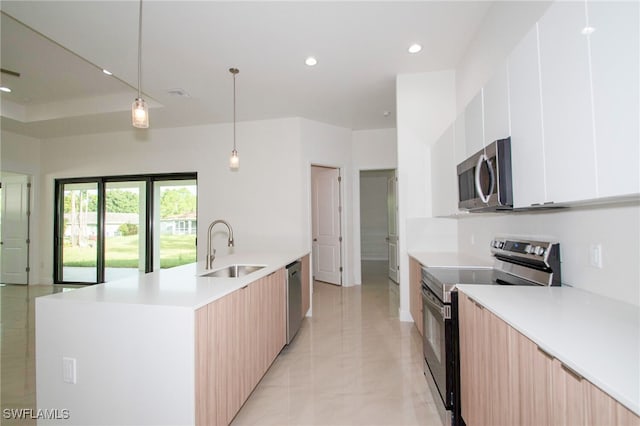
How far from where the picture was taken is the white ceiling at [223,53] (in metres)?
2.39

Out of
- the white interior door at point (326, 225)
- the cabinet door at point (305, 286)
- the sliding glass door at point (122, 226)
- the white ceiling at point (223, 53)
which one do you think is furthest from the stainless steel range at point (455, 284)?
the sliding glass door at point (122, 226)

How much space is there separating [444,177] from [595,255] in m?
1.63

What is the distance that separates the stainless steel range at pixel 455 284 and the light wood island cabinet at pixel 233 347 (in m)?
1.29

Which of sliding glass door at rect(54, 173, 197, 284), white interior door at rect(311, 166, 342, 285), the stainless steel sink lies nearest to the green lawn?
sliding glass door at rect(54, 173, 197, 284)

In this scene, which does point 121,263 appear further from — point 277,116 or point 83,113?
point 277,116

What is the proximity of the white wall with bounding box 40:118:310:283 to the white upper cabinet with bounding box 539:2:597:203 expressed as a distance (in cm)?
387

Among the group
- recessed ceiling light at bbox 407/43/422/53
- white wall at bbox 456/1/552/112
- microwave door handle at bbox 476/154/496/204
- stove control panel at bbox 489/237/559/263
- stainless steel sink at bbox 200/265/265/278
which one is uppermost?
recessed ceiling light at bbox 407/43/422/53

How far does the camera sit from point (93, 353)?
4.75ft

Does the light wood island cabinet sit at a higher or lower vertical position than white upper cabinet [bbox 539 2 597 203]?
lower

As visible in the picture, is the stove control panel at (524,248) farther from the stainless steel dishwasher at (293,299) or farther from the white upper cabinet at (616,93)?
the stainless steel dishwasher at (293,299)

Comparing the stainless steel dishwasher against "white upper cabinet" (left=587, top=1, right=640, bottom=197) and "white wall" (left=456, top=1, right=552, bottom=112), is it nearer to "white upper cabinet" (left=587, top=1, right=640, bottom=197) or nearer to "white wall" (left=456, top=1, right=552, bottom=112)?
"white upper cabinet" (left=587, top=1, right=640, bottom=197)

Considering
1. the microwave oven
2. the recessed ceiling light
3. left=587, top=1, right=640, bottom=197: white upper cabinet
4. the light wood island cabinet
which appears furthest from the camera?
the recessed ceiling light

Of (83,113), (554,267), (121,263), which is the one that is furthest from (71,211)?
(554,267)

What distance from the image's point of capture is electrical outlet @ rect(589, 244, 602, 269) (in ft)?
4.38
